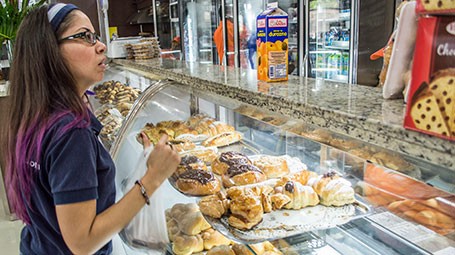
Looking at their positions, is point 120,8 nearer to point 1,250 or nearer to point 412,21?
point 1,250

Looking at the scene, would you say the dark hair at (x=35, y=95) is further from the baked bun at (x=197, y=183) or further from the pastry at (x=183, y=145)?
the pastry at (x=183, y=145)

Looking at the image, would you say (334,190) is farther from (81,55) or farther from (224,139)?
(81,55)

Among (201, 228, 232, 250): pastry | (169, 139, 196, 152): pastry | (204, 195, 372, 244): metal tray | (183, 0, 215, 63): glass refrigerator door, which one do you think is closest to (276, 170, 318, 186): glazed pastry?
(204, 195, 372, 244): metal tray

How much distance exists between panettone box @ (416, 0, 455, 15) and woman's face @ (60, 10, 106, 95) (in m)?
1.12

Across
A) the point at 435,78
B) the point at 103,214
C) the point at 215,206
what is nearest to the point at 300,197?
the point at 215,206

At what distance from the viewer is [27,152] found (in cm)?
125

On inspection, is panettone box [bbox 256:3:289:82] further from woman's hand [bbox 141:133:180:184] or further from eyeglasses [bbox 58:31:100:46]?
eyeglasses [bbox 58:31:100:46]

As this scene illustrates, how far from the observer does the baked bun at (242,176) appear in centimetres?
167

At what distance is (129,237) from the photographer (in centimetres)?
179

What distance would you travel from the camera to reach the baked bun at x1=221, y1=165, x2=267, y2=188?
1.67m

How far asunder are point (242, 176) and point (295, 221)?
35cm

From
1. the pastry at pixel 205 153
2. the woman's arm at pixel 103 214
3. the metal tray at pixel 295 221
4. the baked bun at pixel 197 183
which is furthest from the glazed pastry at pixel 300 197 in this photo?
the pastry at pixel 205 153

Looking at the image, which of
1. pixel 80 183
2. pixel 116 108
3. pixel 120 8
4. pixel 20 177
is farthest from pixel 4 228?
pixel 120 8

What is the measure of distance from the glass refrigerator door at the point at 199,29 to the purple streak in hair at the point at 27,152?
5.97 metres
